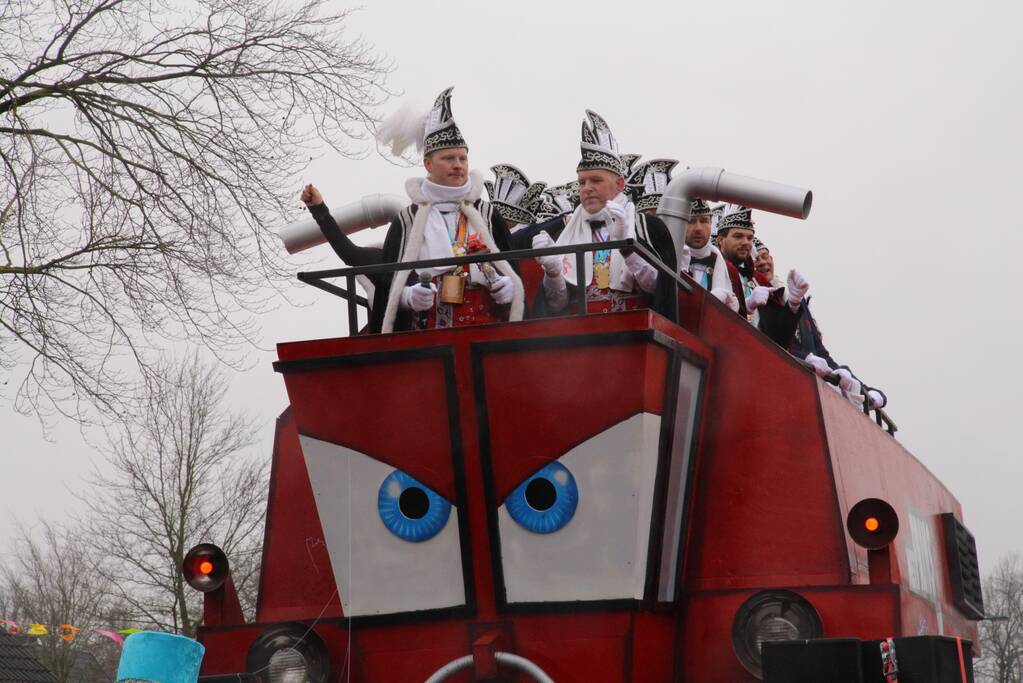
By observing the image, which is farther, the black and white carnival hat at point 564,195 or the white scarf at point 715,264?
the black and white carnival hat at point 564,195

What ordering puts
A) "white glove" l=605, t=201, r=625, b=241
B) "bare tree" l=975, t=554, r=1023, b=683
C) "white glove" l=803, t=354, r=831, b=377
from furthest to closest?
"bare tree" l=975, t=554, r=1023, b=683, "white glove" l=803, t=354, r=831, b=377, "white glove" l=605, t=201, r=625, b=241

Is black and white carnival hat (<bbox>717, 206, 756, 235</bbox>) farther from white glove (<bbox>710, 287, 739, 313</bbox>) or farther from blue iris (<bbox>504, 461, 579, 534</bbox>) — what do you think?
blue iris (<bbox>504, 461, 579, 534</bbox>)

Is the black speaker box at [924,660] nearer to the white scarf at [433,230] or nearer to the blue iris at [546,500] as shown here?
the blue iris at [546,500]

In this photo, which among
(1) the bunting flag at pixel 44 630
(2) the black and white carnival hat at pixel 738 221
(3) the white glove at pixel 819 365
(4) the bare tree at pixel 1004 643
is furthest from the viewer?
(4) the bare tree at pixel 1004 643

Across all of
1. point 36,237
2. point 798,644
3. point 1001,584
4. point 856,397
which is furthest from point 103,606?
point 1001,584

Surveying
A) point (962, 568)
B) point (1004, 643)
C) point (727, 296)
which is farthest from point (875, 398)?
point (1004, 643)

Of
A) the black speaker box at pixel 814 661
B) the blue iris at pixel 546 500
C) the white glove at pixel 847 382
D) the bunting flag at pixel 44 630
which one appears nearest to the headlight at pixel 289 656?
the blue iris at pixel 546 500

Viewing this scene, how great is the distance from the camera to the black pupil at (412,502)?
6.64 meters

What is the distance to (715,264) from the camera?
852 cm

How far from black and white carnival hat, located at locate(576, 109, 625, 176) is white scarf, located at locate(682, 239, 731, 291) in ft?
3.51

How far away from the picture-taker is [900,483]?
848 cm

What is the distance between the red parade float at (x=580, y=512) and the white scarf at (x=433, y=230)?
26 cm

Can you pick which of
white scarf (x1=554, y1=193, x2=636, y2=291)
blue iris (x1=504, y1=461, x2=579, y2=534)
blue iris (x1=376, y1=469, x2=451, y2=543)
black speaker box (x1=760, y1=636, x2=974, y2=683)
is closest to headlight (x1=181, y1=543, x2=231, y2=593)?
blue iris (x1=376, y1=469, x2=451, y2=543)

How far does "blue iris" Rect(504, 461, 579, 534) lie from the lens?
6.39 meters
